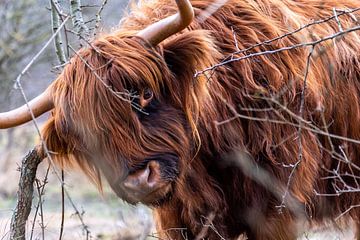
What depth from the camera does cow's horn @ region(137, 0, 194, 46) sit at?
441 cm

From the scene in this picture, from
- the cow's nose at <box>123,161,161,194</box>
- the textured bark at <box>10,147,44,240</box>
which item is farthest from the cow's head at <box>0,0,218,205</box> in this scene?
the textured bark at <box>10,147,44,240</box>

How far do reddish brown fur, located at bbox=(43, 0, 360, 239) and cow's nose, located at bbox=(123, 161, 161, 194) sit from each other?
63 millimetres

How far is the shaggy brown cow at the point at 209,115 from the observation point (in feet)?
14.9

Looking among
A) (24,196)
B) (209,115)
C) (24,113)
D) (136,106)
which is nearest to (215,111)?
(209,115)

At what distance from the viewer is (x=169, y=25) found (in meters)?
4.57

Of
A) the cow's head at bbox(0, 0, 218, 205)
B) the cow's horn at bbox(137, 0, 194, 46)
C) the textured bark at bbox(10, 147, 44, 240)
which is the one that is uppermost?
the cow's horn at bbox(137, 0, 194, 46)

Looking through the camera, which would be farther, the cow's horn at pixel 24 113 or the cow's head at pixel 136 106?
the cow's horn at pixel 24 113

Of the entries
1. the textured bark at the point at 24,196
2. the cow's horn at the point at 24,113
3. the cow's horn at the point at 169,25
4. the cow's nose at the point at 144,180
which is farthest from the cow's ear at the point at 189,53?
the textured bark at the point at 24,196

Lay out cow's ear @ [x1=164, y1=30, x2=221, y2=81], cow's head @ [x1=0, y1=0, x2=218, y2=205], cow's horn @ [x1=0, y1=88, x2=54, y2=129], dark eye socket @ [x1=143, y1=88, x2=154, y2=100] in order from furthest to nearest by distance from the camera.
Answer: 1. cow's horn @ [x1=0, y1=88, x2=54, y2=129]
2. cow's ear @ [x1=164, y1=30, x2=221, y2=81]
3. dark eye socket @ [x1=143, y1=88, x2=154, y2=100]
4. cow's head @ [x1=0, y1=0, x2=218, y2=205]

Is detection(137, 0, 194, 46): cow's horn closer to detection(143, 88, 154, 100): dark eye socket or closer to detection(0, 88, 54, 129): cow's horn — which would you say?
detection(143, 88, 154, 100): dark eye socket

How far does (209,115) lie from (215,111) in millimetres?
44

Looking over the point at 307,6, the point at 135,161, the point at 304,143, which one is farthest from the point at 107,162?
the point at 307,6

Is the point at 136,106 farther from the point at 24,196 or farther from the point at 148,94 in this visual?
the point at 24,196

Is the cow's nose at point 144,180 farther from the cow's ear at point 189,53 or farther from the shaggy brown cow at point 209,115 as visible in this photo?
the cow's ear at point 189,53
